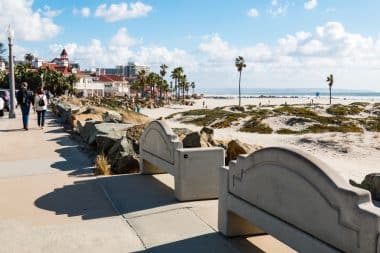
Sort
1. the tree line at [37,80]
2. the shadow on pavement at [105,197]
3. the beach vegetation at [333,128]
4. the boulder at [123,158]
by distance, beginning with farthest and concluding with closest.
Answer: the tree line at [37,80] < the beach vegetation at [333,128] < the boulder at [123,158] < the shadow on pavement at [105,197]

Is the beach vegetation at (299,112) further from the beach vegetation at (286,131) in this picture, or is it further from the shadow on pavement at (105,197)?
the shadow on pavement at (105,197)

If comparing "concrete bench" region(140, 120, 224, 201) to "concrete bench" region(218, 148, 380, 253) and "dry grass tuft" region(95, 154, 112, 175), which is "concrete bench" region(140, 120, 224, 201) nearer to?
"concrete bench" region(218, 148, 380, 253)

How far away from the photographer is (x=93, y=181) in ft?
30.6

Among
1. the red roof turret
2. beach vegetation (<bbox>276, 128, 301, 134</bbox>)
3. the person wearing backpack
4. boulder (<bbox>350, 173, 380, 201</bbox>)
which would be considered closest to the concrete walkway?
boulder (<bbox>350, 173, 380, 201</bbox>)

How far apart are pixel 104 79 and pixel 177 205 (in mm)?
123448

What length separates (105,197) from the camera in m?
8.08

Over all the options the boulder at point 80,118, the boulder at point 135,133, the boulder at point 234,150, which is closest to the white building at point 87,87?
the boulder at point 80,118

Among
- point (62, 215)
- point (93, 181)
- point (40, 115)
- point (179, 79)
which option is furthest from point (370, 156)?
point (179, 79)

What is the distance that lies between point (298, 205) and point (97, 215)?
3.53 m

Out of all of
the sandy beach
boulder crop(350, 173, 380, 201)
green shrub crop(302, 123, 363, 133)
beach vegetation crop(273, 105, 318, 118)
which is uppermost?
boulder crop(350, 173, 380, 201)

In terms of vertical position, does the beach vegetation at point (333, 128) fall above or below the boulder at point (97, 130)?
below

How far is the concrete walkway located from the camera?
225 inches

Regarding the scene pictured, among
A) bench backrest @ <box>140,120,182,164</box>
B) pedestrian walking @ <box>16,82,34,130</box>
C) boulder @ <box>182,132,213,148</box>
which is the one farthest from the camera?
pedestrian walking @ <box>16,82,34,130</box>

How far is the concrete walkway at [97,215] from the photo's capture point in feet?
Result: 18.7
